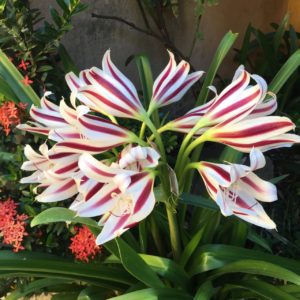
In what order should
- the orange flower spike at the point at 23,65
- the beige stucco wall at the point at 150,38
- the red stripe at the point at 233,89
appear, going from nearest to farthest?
1. the red stripe at the point at 233,89
2. the orange flower spike at the point at 23,65
3. the beige stucco wall at the point at 150,38

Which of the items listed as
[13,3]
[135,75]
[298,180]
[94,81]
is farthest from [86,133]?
[298,180]

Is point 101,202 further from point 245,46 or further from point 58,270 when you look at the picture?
point 245,46

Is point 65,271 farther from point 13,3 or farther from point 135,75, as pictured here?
point 135,75

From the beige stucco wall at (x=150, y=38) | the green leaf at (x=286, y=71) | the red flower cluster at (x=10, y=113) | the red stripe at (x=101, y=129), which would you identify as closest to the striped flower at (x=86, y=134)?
the red stripe at (x=101, y=129)

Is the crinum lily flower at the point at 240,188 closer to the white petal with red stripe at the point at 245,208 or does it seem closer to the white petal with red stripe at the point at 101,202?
the white petal with red stripe at the point at 245,208

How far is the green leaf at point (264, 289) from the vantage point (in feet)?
3.44

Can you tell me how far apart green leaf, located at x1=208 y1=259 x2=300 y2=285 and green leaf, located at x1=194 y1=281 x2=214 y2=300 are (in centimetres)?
6

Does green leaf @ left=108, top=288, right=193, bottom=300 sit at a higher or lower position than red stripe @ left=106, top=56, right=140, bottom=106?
lower

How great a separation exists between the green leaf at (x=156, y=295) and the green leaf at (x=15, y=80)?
0.62 meters

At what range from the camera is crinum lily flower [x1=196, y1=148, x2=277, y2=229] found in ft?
2.70

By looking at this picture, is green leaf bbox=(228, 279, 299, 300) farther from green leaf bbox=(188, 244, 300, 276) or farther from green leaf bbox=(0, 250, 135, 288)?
green leaf bbox=(0, 250, 135, 288)

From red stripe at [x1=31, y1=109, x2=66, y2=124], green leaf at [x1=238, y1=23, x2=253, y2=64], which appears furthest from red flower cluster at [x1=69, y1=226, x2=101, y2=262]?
green leaf at [x1=238, y1=23, x2=253, y2=64]

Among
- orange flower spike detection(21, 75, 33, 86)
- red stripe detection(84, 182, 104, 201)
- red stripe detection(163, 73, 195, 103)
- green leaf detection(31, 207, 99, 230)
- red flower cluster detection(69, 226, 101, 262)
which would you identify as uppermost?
orange flower spike detection(21, 75, 33, 86)

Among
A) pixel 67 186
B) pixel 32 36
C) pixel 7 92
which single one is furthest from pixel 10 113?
pixel 67 186
